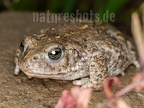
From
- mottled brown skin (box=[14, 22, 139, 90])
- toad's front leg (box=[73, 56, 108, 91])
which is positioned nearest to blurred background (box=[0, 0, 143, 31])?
mottled brown skin (box=[14, 22, 139, 90])

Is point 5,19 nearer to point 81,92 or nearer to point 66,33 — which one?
point 66,33

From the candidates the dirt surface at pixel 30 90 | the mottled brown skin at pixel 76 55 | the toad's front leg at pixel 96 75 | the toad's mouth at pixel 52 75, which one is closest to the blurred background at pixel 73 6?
the dirt surface at pixel 30 90

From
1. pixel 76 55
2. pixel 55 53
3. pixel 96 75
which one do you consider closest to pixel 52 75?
pixel 55 53

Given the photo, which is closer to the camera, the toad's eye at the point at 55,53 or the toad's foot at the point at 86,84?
the toad's eye at the point at 55,53

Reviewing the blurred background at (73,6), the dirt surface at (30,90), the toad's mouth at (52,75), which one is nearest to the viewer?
the dirt surface at (30,90)

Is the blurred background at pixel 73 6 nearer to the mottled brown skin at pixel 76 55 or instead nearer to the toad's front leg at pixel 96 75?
the mottled brown skin at pixel 76 55

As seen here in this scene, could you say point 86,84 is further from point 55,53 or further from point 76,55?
point 55,53
